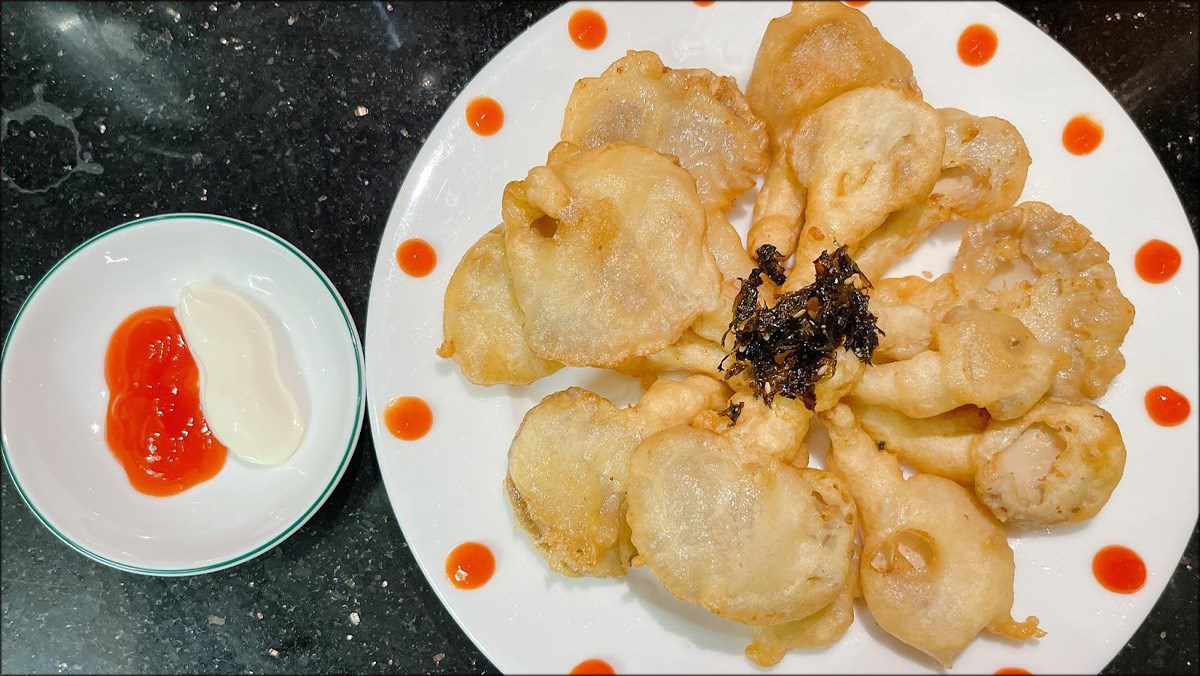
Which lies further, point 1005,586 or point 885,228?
point 885,228

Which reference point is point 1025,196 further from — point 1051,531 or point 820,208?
point 1051,531

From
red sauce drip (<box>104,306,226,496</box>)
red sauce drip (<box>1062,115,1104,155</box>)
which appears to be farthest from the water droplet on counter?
red sauce drip (<box>1062,115,1104,155</box>)

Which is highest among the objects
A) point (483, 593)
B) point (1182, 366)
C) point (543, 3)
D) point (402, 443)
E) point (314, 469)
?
point (1182, 366)

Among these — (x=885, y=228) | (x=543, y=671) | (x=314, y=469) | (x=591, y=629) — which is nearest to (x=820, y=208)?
(x=885, y=228)

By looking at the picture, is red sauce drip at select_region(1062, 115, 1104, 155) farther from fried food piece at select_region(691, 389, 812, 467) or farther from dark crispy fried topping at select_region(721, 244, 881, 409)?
fried food piece at select_region(691, 389, 812, 467)

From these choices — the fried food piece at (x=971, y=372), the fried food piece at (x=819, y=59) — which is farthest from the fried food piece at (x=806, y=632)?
the fried food piece at (x=819, y=59)

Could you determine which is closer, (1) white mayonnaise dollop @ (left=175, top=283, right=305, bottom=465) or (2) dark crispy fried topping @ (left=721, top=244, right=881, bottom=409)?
(2) dark crispy fried topping @ (left=721, top=244, right=881, bottom=409)
